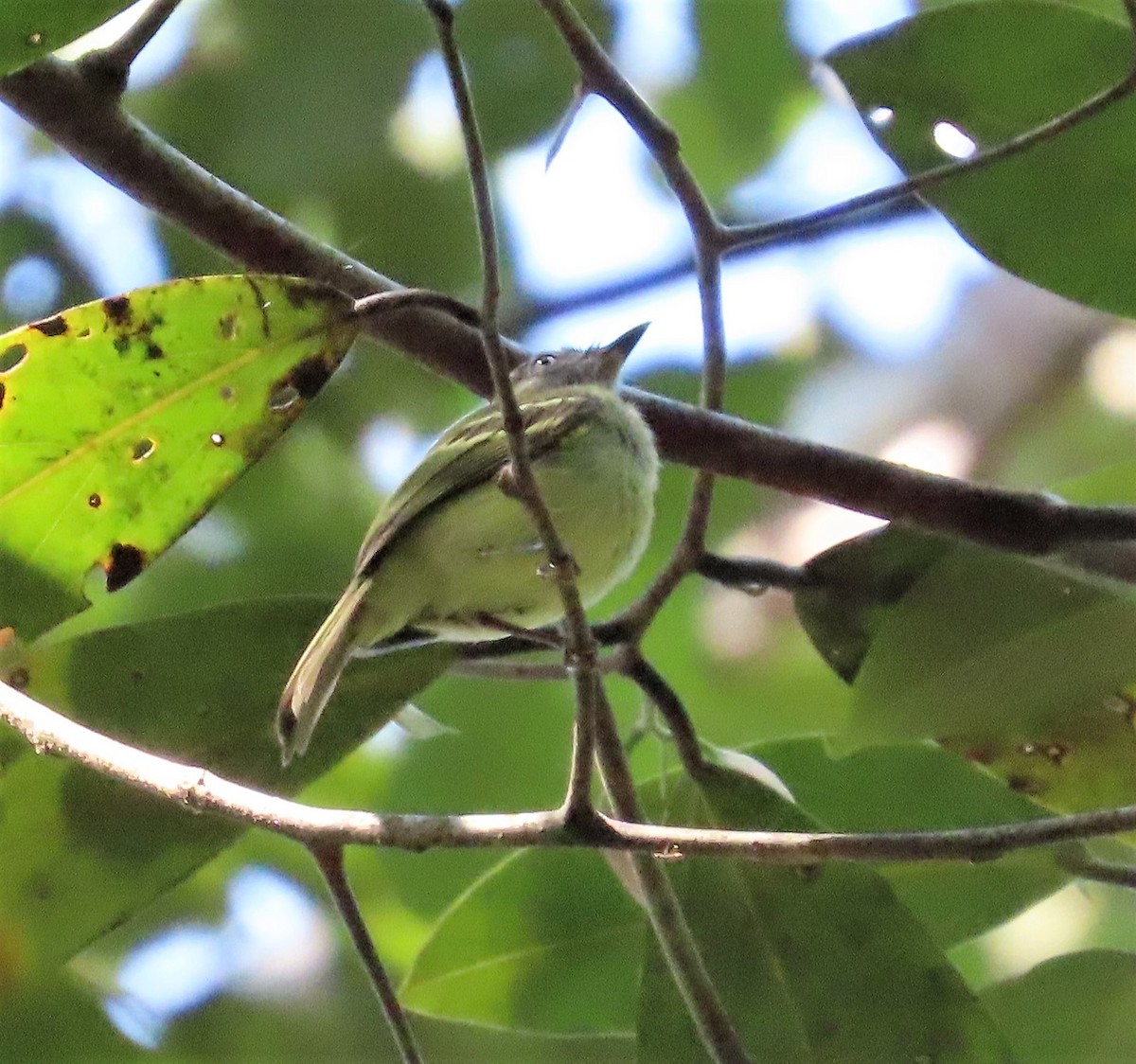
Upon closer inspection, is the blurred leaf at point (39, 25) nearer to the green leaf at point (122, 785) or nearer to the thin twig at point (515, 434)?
the thin twig at point (515, 434)

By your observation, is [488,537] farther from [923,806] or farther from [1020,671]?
[923,806]

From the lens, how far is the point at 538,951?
2.06m

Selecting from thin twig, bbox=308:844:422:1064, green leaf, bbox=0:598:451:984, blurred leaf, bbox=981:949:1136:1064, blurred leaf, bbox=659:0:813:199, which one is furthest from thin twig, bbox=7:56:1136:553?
blurred leaf, bbox=659:0:813:199

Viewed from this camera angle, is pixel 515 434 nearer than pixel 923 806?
Yes

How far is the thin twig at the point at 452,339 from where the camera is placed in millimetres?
1734

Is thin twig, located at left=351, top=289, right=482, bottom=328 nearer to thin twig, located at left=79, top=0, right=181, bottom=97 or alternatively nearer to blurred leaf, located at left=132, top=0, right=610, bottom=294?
thin twig, located at left=79, top=0, right=181, bottom=97

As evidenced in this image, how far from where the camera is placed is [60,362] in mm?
1450

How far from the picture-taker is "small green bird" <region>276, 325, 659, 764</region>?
1779mm

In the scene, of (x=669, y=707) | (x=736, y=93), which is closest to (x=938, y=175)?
(x=669, y=707)

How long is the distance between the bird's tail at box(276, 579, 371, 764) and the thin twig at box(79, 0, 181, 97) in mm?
671

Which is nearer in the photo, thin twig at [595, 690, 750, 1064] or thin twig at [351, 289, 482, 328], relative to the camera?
thin twig at [351, 289, 482, 328]

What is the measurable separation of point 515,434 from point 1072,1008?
1.23 meters

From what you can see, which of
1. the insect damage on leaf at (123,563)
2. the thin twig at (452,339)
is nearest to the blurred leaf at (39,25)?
the thin twig at (452,339)

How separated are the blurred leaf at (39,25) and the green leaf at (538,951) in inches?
47.3
